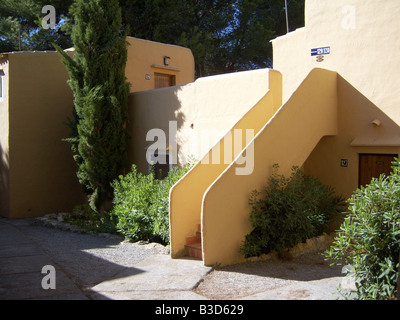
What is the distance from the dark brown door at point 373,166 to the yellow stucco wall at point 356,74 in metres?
0.13

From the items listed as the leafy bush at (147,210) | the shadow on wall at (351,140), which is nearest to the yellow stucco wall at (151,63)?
the leafy bush at (147,210)

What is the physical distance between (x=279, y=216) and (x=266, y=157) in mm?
1102

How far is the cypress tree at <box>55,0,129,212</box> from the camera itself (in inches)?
440

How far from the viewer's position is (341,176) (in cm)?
922

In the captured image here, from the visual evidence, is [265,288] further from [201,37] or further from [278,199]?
[201,37]

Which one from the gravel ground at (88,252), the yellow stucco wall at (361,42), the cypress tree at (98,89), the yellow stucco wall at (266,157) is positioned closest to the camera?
the gravel ground at (88,252)

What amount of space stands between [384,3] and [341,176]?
11.9 ft

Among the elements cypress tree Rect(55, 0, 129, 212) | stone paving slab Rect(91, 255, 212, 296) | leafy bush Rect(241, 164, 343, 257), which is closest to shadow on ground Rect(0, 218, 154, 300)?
stone paving slab Rect(91, 255, 212, 296)

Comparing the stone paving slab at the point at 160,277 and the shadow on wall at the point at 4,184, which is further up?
the shadow on wall at the point at 4,184

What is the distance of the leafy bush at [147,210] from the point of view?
28.2 ft

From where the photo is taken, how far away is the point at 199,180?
326 inches

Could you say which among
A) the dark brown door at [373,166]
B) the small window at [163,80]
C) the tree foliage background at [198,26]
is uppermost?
the tree foliage background at [198,26]

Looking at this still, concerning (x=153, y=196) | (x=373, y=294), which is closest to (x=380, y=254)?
(x=373, y=294)

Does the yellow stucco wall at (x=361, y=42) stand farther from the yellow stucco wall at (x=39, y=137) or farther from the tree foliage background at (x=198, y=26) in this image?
the tree foliage background at (x=198, y=26)
